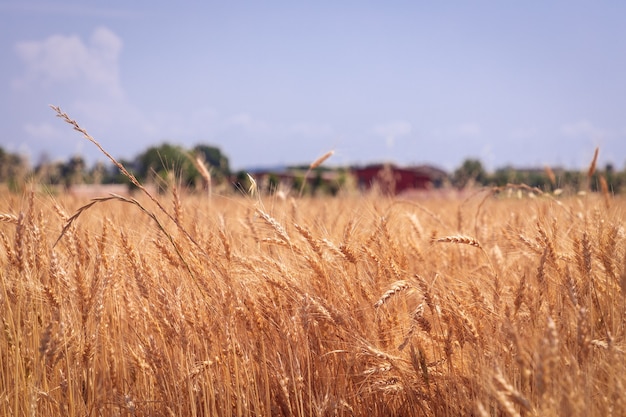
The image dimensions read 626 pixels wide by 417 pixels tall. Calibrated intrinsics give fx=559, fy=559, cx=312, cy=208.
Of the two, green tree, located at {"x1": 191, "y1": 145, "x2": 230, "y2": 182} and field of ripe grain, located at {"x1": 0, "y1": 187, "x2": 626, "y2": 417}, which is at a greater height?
green tree, located at {"x1": 191, "y1": 145, "x2": 230, "y2": 182}

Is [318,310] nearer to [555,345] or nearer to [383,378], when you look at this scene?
[383,378]

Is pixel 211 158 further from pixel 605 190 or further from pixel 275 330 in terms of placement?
pixel 275 330

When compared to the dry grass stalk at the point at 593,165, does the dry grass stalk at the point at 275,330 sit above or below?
below

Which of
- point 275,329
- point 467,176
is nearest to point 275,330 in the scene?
point 275,329

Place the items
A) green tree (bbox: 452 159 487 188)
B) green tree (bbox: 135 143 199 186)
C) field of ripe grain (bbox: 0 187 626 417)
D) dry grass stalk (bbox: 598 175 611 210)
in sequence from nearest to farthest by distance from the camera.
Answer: field of ripe grain (bbox: 0 187 626 417)
green tree (bbox: 135 143 199 186)
dry grass stalk (bbox: 598 175 611 210)
green tree (bbox: 452 159 487 188)

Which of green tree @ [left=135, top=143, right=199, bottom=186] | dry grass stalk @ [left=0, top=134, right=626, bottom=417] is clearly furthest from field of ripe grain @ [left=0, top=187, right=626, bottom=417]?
green tree @ [left=135, top=143, right=199, bottom=186]

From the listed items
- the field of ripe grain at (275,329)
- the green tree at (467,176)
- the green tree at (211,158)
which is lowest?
the field of ripe grain at (275,329)

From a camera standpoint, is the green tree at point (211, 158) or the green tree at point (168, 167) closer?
the green tree at point (168, 167)

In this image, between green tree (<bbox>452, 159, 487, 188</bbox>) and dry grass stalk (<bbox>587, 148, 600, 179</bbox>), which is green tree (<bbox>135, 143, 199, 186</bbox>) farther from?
green tree (<bbox>452, 159, 487, 188</bbox>)

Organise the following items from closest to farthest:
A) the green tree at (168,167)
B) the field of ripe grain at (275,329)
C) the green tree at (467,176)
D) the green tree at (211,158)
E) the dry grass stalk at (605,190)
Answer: the field of ripe grain at (275,329)
the green tree at (168,167)
the dry grass stalk at (605,190)
the green tree at (211,158)
the green tree at (467,176)

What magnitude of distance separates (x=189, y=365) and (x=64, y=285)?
1.70ft

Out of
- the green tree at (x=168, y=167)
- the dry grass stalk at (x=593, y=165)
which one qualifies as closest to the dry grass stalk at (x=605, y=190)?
the dry grass stalk at (x=593, y=165)

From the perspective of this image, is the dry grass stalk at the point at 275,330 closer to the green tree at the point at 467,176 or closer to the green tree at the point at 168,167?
the green tree at the point at 168,167

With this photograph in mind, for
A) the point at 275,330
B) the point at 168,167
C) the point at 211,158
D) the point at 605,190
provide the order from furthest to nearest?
the point at 211,158 < the point at 605,190 < the point at 168,167 < the point at 275,330
